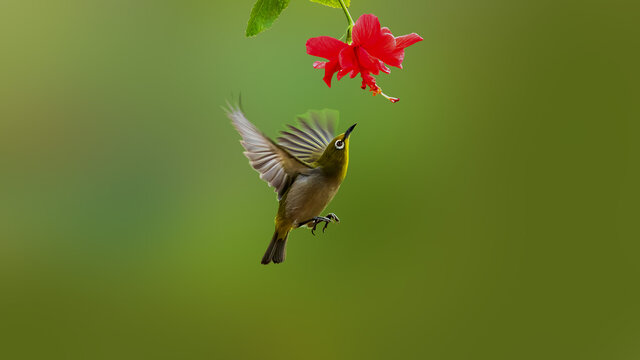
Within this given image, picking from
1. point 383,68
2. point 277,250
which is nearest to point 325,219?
point 277,250

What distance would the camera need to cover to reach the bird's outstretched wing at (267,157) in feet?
2.39

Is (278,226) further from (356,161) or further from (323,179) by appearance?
(356,161)

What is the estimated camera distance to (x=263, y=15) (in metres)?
0.55

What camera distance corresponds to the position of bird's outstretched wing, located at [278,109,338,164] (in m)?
0.93

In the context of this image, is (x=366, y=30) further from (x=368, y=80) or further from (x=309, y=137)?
(x=309, y=137)

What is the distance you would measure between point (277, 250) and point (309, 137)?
0.60 feet

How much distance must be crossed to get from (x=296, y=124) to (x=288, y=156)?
0.14 meters

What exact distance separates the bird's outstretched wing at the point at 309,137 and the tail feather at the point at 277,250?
0.40 feet

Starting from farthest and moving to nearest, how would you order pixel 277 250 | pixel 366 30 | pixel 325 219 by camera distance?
pixel 277 250 < pixel 325 219 < pixel 366 30

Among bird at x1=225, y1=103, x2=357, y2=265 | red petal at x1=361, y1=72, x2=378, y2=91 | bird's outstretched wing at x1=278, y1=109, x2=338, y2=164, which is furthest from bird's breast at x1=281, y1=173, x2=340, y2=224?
red petal at x1=361, y1=72, x2=378, y2=91

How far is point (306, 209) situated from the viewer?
842 mm

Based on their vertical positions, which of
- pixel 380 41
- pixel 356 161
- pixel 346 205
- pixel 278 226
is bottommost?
pixel 278 226

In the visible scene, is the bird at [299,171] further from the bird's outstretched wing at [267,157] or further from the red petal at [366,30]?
the red petal at [366,30]

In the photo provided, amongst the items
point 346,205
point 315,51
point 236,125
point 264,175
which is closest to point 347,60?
point 315,51
